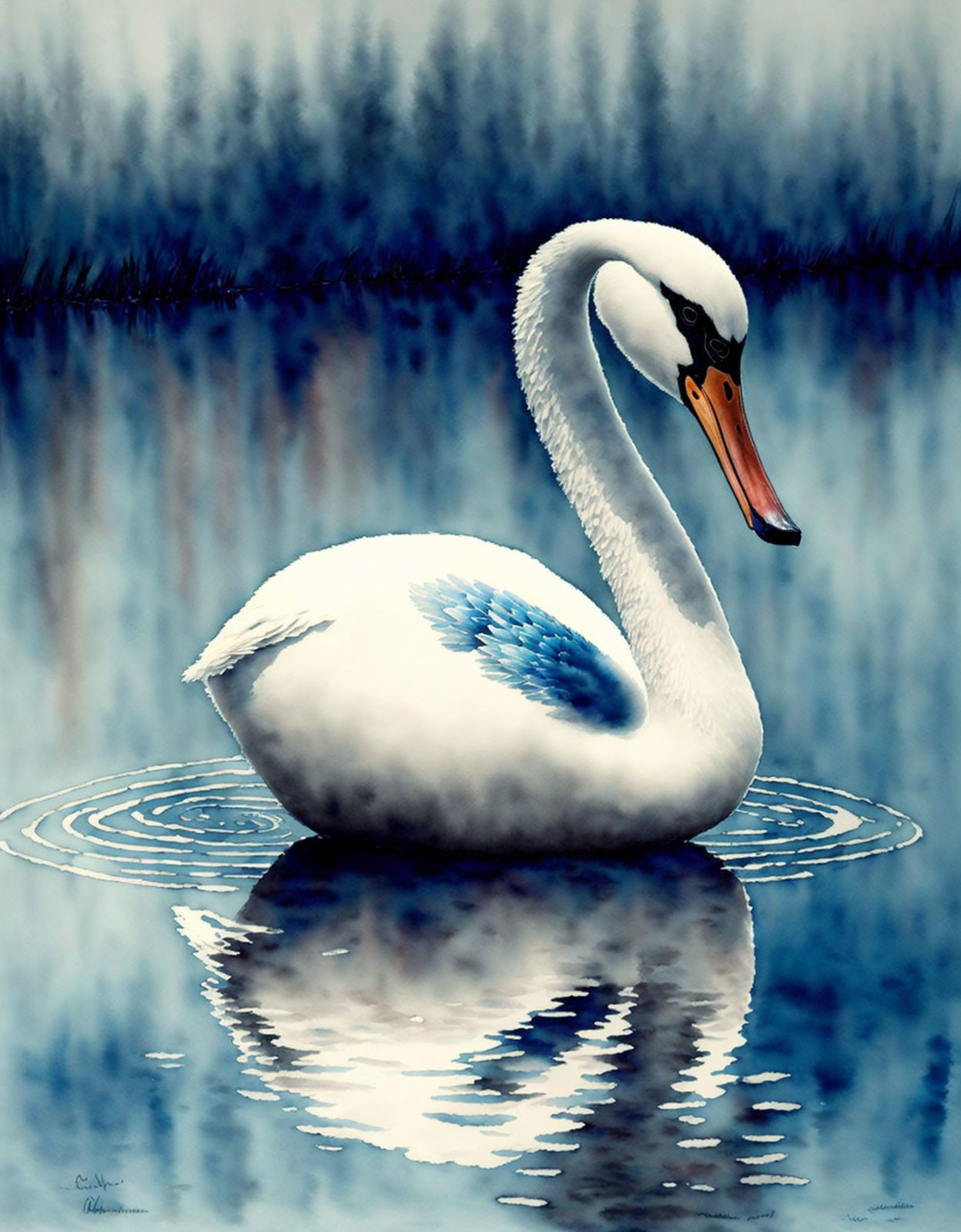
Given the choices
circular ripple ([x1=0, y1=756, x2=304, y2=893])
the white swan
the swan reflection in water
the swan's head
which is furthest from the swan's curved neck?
circular ripple ([x1=0, y1=756, x2=304, y2=893])

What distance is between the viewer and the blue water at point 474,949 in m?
5.43

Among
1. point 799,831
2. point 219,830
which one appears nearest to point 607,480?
point 799,831

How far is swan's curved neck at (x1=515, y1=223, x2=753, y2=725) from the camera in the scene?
7605mm

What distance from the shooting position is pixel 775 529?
7285 millimetres

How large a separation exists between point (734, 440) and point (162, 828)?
6.27ft

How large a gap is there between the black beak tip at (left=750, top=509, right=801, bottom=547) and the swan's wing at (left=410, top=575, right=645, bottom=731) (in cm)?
55

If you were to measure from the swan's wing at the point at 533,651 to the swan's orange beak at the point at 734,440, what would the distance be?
22.1 inches

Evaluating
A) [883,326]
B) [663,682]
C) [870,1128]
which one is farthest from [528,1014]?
[883,326]
